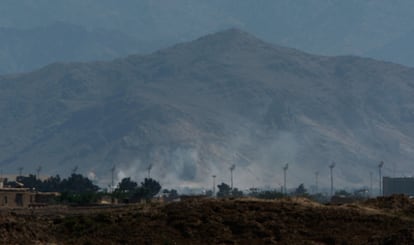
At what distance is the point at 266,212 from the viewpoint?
8181cm

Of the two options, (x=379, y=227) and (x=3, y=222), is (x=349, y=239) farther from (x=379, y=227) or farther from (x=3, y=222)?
(x=3, y=222)

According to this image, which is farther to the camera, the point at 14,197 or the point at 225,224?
the point at 14,197

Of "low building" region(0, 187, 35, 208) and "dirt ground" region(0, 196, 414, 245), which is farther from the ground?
"low building" region(0, 187, 35, 208)

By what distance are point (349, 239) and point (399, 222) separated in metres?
4.69

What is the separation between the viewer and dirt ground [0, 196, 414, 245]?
255 feet

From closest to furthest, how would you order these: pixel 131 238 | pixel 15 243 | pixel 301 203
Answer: pixel 15 243
pixel 131 238
pixel 301 203

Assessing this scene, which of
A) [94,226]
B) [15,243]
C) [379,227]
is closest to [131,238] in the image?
[94,226]

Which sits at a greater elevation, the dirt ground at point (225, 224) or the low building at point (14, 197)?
the low building at point (14, 197)

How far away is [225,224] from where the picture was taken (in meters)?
80.0

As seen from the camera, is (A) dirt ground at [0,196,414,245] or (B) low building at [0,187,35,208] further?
(B) low building at [0,187,35,208]

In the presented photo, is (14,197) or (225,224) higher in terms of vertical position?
(14,197)

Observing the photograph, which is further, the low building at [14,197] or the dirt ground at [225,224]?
the low building at [14,197]

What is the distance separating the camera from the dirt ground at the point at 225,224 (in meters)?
77.6

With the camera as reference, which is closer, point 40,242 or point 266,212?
point 40,242
